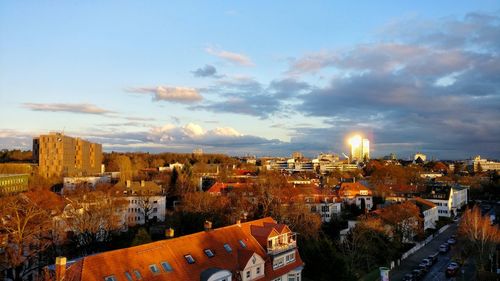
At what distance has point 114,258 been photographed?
76.3 ft

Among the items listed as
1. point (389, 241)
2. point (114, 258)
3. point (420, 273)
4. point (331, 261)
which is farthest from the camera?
point (389, 241)

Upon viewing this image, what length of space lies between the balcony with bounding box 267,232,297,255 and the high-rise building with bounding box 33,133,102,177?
87.6 meters

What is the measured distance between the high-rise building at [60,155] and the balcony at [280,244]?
8756 centimetres

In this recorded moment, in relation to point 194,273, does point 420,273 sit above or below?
below

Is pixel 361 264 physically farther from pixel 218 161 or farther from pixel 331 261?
pixel 218 161

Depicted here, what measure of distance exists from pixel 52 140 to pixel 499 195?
106235mm

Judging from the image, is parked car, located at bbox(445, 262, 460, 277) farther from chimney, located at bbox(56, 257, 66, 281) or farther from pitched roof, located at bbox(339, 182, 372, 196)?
chimney, located at bbox(56, 257, 66, 281)

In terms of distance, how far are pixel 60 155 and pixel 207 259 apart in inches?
3797

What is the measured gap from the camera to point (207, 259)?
27.2 m

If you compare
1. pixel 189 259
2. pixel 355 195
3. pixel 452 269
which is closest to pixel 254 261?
pixel 189 259

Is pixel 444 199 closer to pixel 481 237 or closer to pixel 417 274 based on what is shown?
pixel 481 237

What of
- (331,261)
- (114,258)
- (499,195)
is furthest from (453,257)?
(499,195)

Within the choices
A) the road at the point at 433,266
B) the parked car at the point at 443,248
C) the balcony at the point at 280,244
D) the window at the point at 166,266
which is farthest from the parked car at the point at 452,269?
the window at the point at 166,266

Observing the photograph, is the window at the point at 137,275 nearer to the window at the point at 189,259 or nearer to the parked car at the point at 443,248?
the window at the point at 189,259
